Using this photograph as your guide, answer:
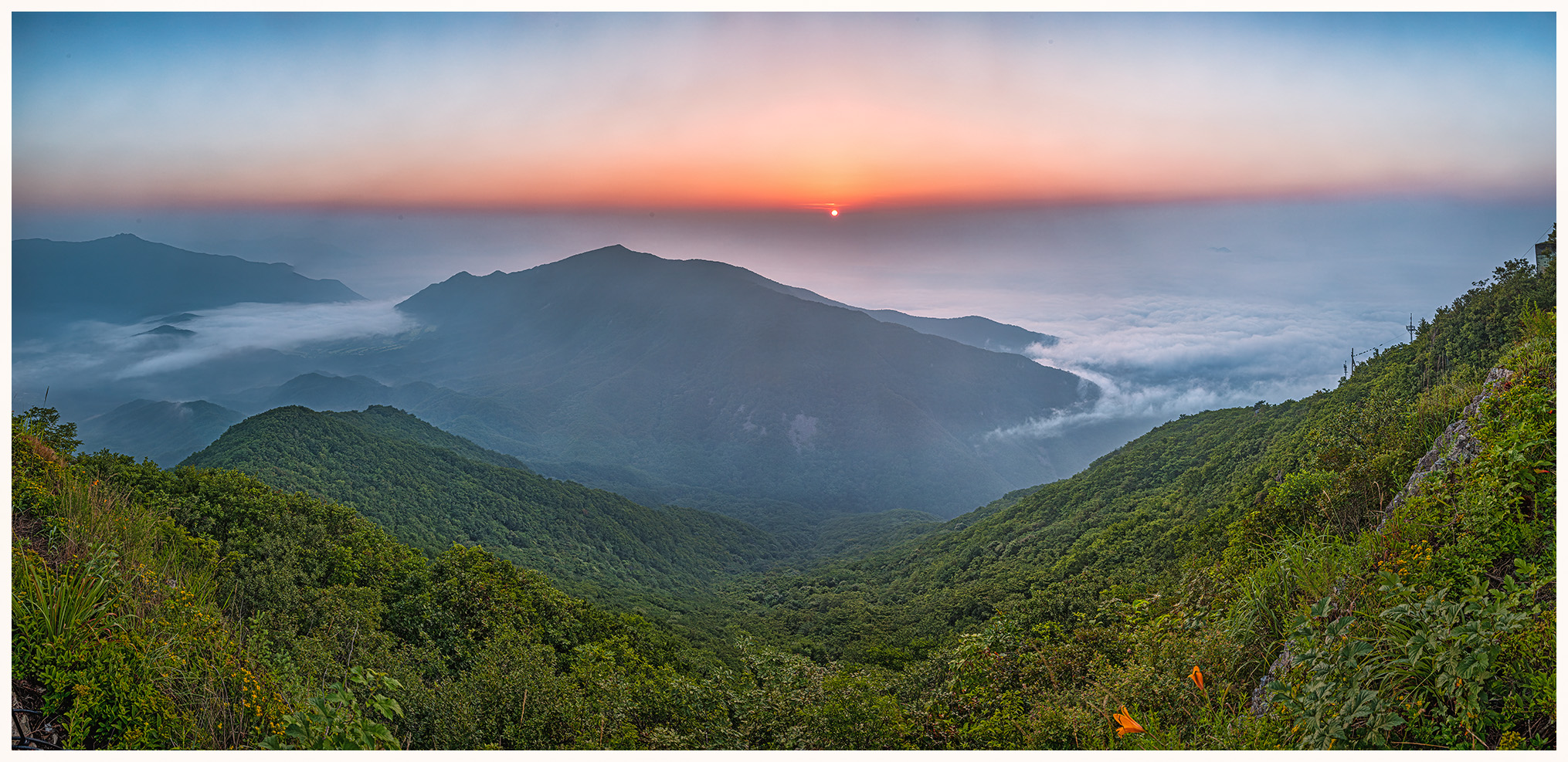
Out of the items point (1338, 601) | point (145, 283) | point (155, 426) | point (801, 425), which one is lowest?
point (801, 425)

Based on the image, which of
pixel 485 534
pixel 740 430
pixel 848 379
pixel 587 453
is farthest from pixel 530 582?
pixel 848 379

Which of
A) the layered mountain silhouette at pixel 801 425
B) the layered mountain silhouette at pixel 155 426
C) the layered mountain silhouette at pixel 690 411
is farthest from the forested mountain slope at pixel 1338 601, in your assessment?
the layered mountain silhouette at pixel 155 426

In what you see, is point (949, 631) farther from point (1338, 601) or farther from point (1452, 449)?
point (1338, 601)

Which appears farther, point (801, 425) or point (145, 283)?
point (801, 425)

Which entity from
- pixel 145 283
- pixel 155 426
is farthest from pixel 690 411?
pixel 145 283

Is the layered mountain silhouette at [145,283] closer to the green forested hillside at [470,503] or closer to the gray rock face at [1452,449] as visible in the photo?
the green forested hillside at [470,503]
